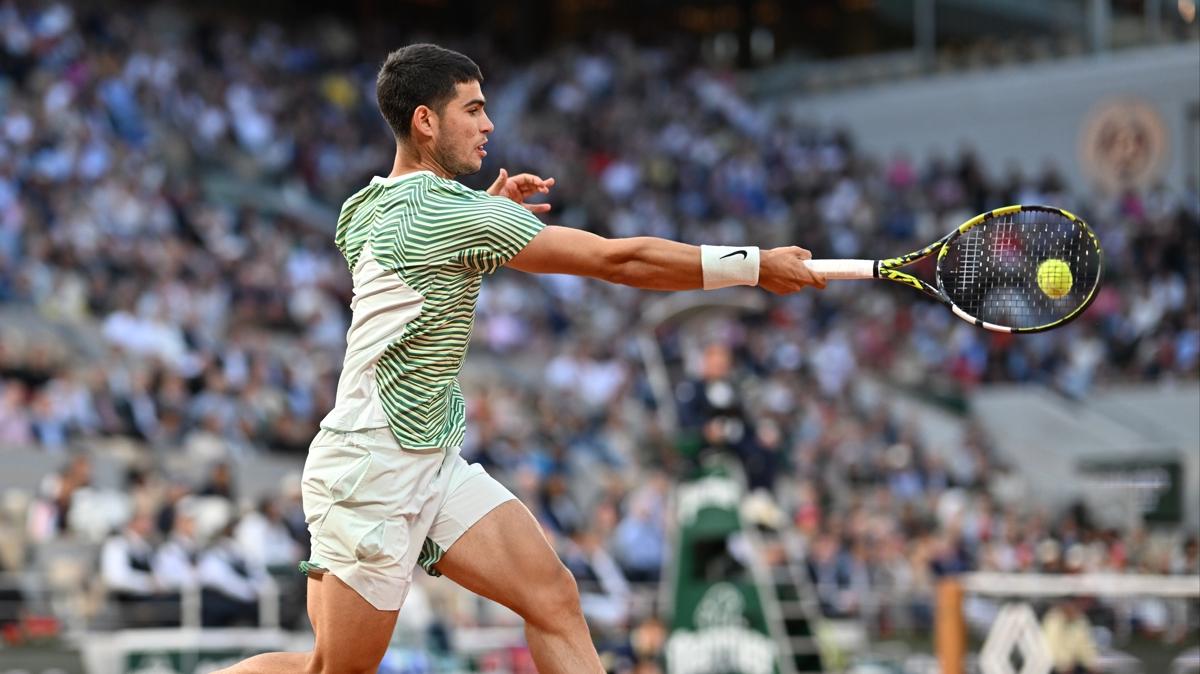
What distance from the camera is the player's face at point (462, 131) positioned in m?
4.91

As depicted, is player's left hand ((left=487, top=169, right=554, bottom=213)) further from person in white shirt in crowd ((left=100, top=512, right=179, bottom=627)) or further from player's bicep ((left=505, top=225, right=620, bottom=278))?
person in white shirt in crowd ((left=100, top=512, right=179, bottom=627))

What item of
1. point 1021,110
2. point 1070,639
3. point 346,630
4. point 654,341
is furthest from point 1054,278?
point 1021,110

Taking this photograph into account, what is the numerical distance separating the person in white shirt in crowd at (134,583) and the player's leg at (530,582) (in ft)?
24.5

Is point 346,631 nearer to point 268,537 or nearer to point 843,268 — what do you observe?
point 843,268

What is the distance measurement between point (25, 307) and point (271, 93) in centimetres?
754

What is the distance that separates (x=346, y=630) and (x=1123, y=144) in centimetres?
2422

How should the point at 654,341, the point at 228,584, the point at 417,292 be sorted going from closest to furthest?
1. the point at 417,292
2. the point at 228,584
3. the point at 654,341

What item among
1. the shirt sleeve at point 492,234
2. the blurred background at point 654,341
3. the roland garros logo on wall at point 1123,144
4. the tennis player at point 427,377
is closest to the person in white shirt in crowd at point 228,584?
the blurred background at point 654,341

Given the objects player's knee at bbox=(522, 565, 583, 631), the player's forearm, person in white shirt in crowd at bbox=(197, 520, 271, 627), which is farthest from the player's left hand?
person in white shirt in crowd at bbox=(197, 520, 271, 627)

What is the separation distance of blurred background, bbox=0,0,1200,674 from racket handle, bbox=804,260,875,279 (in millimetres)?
5225

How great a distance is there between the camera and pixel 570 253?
4625 millimetres

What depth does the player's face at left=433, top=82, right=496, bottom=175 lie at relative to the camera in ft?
16.1

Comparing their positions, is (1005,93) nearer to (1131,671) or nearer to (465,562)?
(1131,671)

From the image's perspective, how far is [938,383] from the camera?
2344 centimetres
